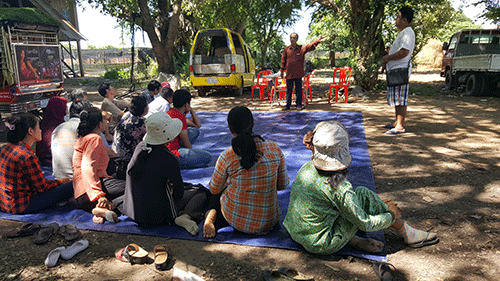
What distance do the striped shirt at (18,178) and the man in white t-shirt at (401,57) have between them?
5136mm

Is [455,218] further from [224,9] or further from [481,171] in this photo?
[224,9]

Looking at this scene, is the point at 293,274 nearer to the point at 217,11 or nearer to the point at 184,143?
the point at 184,143

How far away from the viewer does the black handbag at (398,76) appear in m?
5.85

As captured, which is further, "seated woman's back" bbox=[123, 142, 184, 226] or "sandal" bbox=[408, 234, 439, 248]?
"seated woman's back" bbox=[123, 142, 184, 226]

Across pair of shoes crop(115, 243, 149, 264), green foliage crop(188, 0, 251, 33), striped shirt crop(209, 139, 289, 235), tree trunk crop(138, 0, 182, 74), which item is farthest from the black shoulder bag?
green foliage crop(188, 0, 251, 33)

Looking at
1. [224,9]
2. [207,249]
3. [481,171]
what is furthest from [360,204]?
[224,9]

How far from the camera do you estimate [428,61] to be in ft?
82.6

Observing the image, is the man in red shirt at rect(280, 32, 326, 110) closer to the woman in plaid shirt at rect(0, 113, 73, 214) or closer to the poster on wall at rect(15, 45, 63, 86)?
the poster on wall at rect(15, 45, 63, 86)

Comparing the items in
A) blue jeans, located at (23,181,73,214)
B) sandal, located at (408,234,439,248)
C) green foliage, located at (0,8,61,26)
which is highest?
green foliage, located at (0,8,61,26)

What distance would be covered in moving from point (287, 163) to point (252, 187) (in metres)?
2.04

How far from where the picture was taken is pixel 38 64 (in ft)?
26.8

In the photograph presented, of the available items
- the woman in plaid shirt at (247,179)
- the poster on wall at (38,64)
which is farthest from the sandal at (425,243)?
the poster on wall at (38,64)

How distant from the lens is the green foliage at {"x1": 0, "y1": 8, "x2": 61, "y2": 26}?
7.45 m

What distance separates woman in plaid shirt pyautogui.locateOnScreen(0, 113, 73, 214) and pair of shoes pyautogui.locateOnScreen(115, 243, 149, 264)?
1275 millimetres
